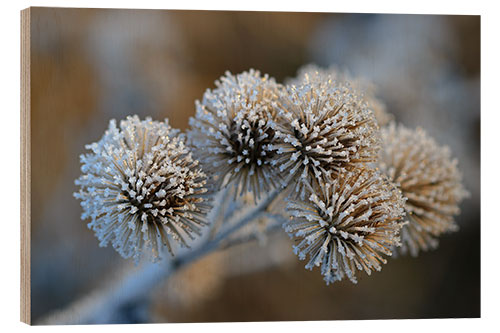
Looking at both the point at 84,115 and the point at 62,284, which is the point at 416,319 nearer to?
the point at 62,284

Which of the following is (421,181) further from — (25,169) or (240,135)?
(25,169)

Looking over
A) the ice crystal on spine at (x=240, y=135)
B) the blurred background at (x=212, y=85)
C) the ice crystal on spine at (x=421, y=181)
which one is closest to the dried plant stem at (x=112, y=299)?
the blurred background at (x=212, y=85)

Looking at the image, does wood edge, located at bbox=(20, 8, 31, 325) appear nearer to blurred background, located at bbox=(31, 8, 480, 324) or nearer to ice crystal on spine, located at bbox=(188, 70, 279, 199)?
blurred background, located at bbox=(31, 8, 480, 324)

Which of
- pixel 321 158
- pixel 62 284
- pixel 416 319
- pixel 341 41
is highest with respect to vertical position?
pixel 341 41

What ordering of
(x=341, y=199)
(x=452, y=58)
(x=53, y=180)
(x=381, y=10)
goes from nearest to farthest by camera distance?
(x=341, y=199) < (x=53, y=180) < (x=381, y=10) < (x=452, y=58)

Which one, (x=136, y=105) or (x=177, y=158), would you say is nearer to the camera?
(x=177, y=158)

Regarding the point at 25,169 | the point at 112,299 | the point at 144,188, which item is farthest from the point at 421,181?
the point at 25,169
